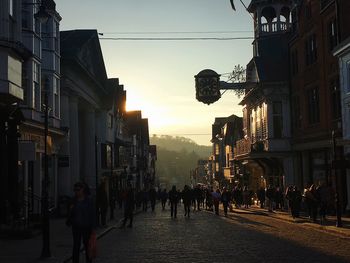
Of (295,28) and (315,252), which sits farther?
(295,28)

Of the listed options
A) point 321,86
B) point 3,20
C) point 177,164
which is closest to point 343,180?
point 321,86

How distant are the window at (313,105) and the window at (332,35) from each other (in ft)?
12.2

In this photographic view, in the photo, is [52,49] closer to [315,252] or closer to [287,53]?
[287,53]

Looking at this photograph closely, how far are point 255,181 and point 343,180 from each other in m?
24.4

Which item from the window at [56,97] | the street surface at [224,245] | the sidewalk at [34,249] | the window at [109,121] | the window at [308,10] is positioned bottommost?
the street surface at [224,245]

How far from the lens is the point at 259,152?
139 ft

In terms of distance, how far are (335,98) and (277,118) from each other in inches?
423

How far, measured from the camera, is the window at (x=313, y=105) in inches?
1344

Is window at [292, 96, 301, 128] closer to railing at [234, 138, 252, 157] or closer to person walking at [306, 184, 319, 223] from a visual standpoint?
railing at [234, 138, 252, 157]

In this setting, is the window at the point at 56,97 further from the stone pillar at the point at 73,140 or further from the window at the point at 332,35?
the window at the point at 332,35

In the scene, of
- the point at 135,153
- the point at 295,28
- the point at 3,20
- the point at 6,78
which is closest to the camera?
the point at 6,78

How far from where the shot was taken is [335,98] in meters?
30.8

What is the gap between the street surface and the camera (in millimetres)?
14492

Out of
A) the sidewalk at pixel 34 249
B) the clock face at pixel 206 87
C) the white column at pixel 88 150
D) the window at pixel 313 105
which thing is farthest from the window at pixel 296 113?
the sidewalk at pixel 34 249
